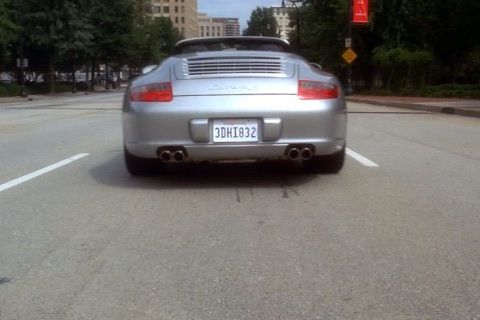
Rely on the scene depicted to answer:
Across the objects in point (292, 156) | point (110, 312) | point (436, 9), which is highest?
point (436, 9)

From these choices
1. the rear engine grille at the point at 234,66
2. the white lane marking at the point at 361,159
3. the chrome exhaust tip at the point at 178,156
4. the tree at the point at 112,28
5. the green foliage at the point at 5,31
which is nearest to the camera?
the chrome exhaust tip at the point at 178,156

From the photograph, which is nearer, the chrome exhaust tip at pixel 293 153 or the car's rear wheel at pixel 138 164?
the chrome exhaust tip at pixel 293 153

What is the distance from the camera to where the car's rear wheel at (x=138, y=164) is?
23.5ft

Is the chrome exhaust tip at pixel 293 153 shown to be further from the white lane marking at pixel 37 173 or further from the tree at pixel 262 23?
the tree at pixel 262 23

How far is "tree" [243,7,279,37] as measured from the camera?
138m

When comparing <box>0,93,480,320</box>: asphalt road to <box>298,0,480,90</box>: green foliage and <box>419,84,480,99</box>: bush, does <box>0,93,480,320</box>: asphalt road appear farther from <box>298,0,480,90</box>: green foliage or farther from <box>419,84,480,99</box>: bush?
<box>298,0,480,90</box>: green foliage

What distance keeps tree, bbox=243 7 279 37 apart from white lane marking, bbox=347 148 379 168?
126671 mm

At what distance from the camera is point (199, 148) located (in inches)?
253

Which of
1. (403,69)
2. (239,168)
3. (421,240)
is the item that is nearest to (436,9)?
(403,69)

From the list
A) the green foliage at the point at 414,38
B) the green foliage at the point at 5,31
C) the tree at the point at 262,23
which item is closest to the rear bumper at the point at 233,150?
the green foliage at the point at 414,38

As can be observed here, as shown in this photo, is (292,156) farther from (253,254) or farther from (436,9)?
(436,9)

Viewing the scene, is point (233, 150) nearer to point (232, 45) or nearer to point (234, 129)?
point (234, 129)

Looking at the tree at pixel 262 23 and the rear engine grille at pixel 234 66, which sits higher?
the tree at pixel 262 23

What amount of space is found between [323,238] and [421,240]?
0.69m
